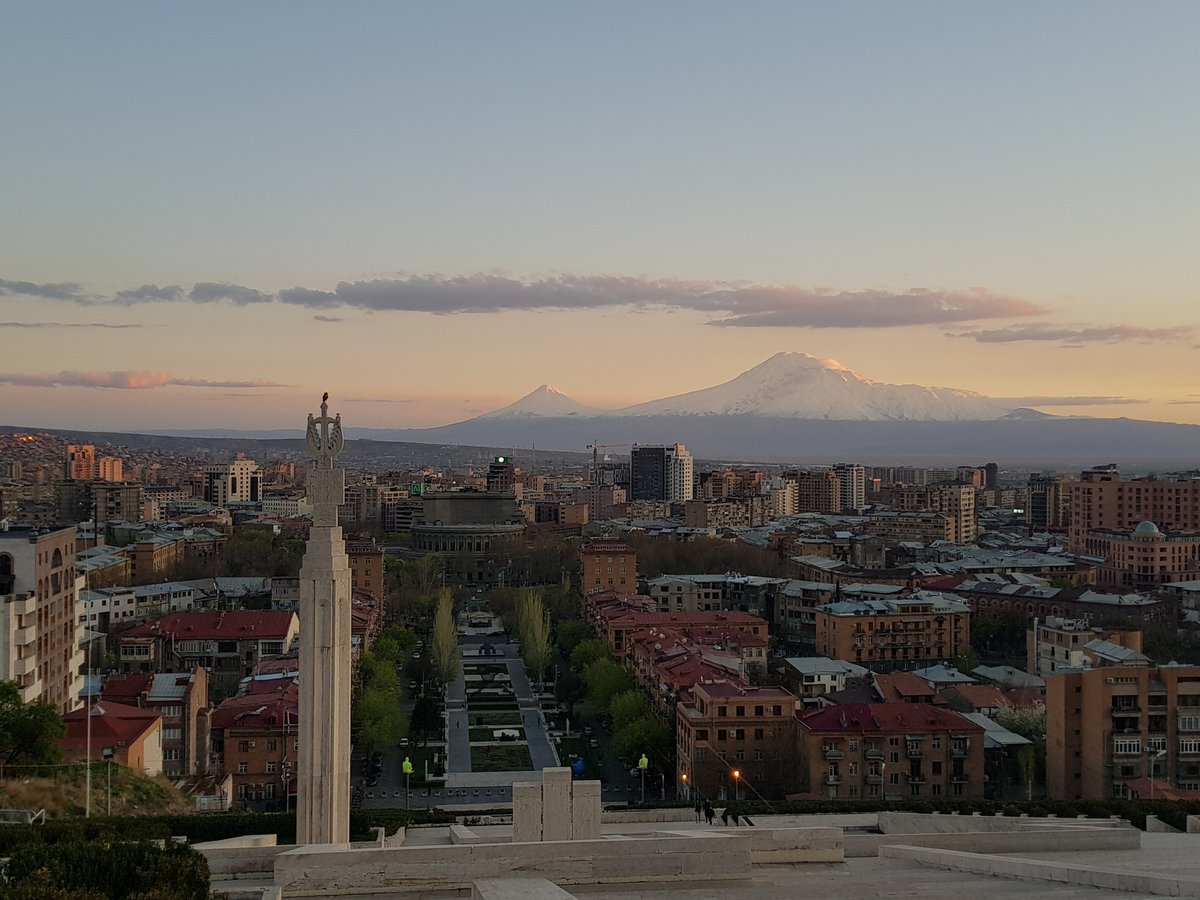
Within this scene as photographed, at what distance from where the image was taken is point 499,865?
27.5 ft

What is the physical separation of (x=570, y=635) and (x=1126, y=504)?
143 feet

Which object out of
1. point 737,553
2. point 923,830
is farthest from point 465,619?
point 923,830

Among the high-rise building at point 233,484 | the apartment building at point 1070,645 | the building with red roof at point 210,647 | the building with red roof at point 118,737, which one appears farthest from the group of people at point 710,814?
the high-rise building at point 233,484

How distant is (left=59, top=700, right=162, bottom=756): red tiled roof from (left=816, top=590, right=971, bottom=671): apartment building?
22.6 meters

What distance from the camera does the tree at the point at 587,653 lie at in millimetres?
34438

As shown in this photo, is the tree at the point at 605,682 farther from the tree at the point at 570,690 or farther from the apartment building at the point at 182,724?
the apartment building at the point at 182,724

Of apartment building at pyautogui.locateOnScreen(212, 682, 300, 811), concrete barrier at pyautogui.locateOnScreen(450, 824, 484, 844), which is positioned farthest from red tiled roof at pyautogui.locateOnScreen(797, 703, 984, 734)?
concrete barrier at pyautogui.locateOnScreen(450, 824, 484, 844)

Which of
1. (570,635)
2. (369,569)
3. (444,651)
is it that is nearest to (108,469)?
(369,569)

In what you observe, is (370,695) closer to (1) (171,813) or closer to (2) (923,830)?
(1) (171,813)

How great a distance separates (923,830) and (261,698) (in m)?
17.0

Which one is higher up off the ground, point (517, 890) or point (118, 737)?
point (517, 890)

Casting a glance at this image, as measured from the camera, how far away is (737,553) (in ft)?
191

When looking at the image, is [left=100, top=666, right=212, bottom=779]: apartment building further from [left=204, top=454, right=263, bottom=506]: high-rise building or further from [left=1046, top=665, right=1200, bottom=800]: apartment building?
[left=204, top=454, right=263, bottom=506]: high-rise building

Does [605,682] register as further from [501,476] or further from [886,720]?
[501,476]
